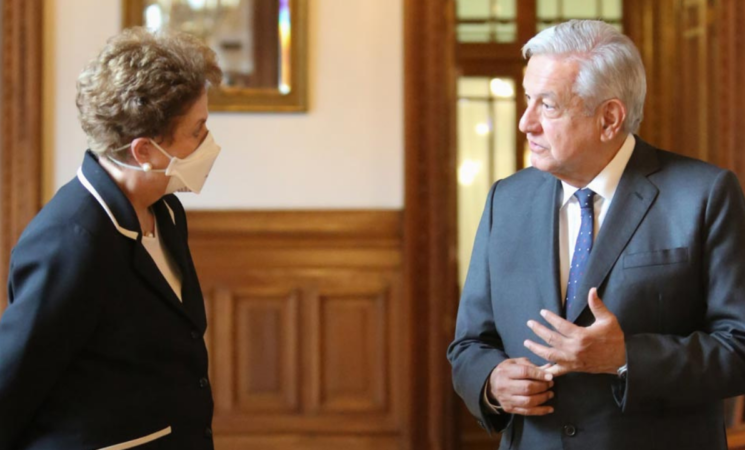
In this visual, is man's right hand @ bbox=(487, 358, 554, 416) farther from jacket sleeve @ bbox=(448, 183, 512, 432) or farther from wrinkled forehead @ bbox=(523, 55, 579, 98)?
wrinkled forehead @ bbox=(523, 55, 579, 98)

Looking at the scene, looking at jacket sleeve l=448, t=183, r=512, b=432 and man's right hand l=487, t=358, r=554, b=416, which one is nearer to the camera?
man's right hand l=487, t=358, r=554, b=416

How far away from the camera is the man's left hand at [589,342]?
1741 millimetres

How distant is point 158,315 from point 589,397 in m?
0.89

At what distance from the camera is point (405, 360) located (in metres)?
4.49

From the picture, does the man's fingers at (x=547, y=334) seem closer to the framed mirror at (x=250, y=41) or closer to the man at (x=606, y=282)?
the man at (x=606, y=282)

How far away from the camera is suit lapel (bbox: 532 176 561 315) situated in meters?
1.93

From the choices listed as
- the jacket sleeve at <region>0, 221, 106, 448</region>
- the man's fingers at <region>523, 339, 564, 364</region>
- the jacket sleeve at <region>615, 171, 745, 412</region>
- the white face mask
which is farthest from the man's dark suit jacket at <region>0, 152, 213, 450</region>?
the jacket sleeve at <region>615, 171, 745, 412</region>

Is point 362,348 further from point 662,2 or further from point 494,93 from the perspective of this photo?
point 662,2

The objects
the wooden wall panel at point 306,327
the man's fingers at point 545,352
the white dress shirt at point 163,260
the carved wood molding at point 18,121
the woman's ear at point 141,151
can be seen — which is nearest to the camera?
the man's fingers at point 545,352

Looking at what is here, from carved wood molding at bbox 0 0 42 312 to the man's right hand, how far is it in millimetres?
3119

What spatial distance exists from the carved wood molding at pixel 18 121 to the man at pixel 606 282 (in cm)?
298

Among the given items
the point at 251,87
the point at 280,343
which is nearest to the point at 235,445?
the point at 280,343

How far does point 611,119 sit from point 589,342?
1.61 ft

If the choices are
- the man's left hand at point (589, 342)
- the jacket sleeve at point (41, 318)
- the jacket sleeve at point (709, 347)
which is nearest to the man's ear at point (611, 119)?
the jacket sleeve at point (709, 347)
